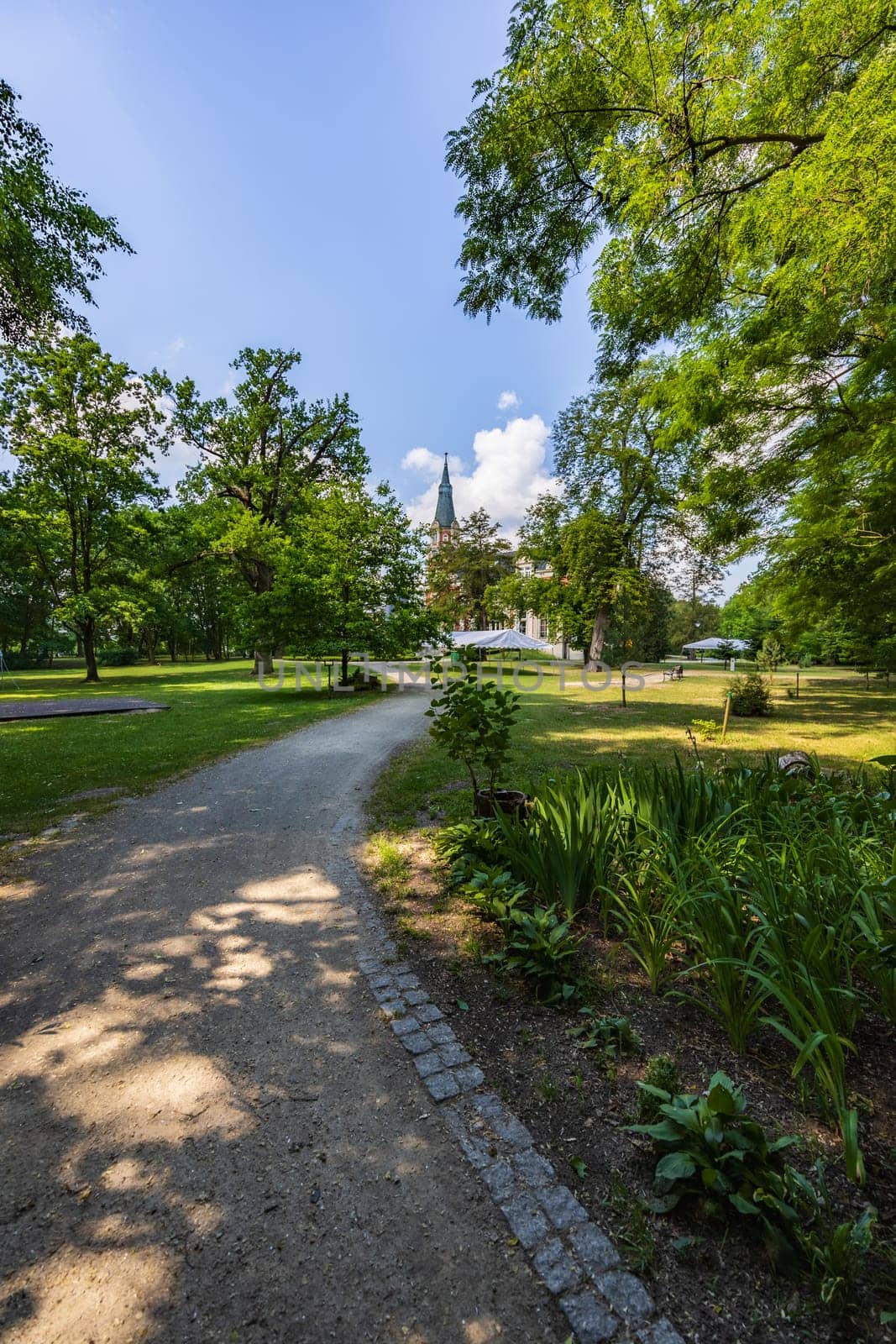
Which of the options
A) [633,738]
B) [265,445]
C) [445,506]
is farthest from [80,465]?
[445,506]

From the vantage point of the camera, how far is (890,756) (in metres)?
3.32

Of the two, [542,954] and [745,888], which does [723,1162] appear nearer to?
[542,954]

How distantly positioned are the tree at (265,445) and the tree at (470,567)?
20829mm

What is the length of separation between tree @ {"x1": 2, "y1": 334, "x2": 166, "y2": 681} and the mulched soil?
23313mm

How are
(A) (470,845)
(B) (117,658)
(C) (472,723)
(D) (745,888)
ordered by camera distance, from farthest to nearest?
(B) (117,658) → (C) (472,723) → (A) (470,845) → (D) (745,888)

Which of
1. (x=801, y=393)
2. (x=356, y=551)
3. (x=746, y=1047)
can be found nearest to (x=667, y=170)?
(x=801, y=393)

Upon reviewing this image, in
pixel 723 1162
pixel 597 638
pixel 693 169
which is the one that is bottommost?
pixel 723 1162

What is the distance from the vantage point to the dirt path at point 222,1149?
138 cm

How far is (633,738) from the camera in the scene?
32.6 feet

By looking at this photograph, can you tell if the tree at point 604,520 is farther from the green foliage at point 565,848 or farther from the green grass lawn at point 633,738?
the green foliage at point 565,848

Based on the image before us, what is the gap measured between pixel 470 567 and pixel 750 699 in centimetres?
3489

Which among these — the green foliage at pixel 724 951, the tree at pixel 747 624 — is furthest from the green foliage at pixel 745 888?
the tree at pixel 747 624

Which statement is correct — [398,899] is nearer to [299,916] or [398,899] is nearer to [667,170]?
[299,916]

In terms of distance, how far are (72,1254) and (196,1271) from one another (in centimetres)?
42
